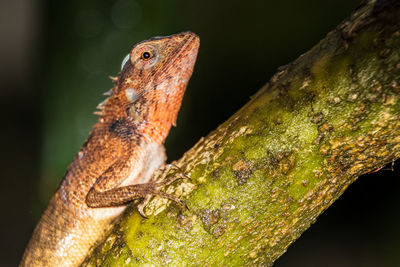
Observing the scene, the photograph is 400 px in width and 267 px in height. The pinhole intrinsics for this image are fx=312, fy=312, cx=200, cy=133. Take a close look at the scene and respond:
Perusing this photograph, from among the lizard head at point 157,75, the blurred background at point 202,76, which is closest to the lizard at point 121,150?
the lizard head at point 157,75

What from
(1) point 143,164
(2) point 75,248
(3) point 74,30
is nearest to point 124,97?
(1) point 143,164

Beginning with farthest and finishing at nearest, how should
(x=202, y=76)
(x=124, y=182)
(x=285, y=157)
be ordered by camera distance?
(x=202, y=76) → (x=124, y=182) → (x=285, y=157)

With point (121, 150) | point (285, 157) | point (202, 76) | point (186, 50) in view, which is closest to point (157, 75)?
point (186, 50)

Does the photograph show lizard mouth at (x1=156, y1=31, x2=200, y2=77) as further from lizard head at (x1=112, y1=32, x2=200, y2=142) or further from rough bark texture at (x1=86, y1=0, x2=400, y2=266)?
rough bark texture at (x1=86, y1=0, x2=400, y2=266)

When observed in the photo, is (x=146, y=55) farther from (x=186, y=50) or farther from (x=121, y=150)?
(x=121, y=150)

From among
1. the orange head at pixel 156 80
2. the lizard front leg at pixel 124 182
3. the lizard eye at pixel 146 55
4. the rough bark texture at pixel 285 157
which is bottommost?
the rough bark texture at pixel 285 157

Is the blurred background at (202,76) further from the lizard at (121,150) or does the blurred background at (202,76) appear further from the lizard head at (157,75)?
the lizard head at (157,75)
